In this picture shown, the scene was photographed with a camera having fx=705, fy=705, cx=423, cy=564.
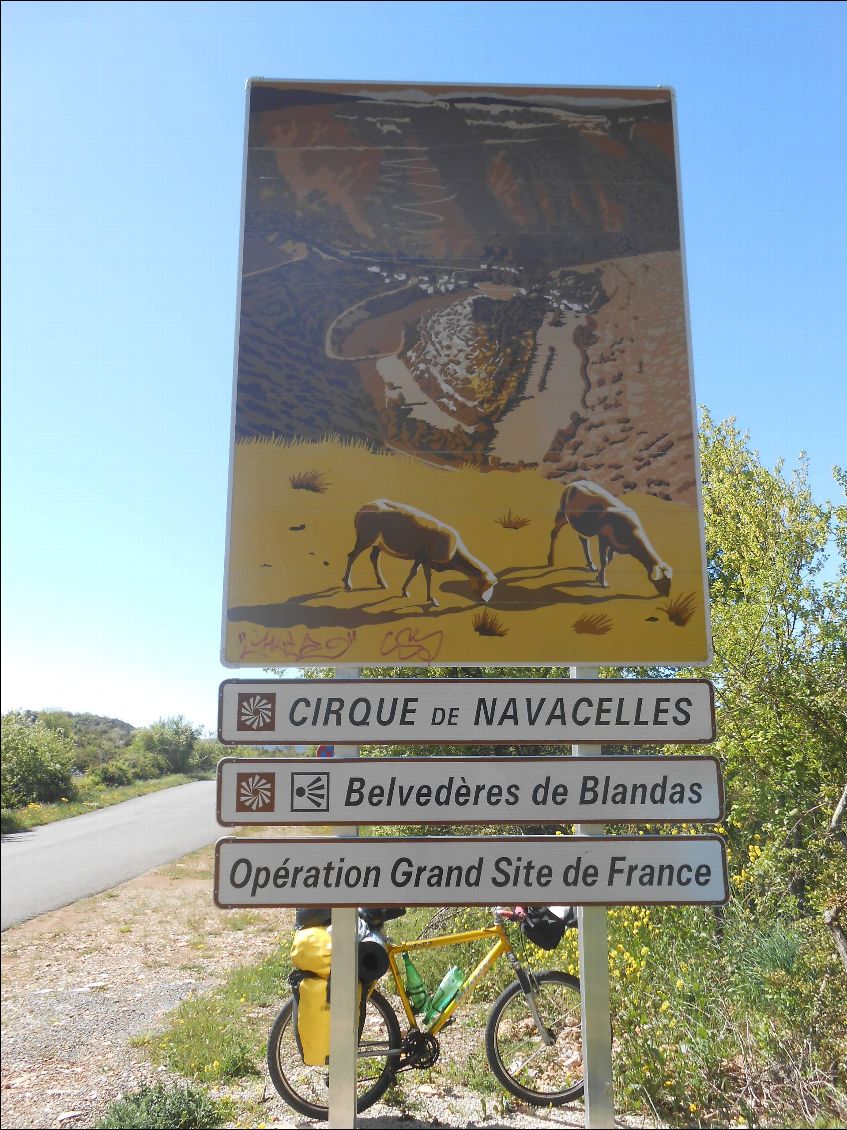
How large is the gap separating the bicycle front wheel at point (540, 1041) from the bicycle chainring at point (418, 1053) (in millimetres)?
317

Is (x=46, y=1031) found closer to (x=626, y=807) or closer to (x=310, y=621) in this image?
(x=310, y=621)

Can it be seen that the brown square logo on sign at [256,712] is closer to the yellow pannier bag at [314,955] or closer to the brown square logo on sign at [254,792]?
the brown square logo on sign at [254,792]

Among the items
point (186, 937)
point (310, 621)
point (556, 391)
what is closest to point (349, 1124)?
point (310, 621)

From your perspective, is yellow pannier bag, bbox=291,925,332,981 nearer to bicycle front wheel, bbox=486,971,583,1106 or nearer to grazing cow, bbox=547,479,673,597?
bicycle front wheel, bbox=486,971,583,1106

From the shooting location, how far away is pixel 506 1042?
3986 millimetres

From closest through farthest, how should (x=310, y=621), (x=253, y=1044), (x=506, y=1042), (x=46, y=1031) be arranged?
(x=310, y=621) < (x=506, y=1042) < (x=253, y=1044) < (x=46, y=1031)

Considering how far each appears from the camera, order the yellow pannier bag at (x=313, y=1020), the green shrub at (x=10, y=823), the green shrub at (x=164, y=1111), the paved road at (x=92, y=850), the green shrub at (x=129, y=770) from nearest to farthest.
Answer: the green shrub at (x=164, y=1111)
the yellow pannier bag at (x=313, y=1020)
the green shrub at (x=10, y=823)
the paved road at (x=92, y=850)
the green shrub at (x=129, y=770)

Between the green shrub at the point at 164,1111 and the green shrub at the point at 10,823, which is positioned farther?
the green shrub at the point at 10,823

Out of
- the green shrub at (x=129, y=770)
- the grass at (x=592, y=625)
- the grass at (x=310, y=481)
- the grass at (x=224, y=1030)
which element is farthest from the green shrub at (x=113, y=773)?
the grass at (x=592, y=625)

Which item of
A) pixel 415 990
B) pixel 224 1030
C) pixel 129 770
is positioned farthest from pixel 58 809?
pixel 129 770

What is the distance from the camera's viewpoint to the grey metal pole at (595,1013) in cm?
305

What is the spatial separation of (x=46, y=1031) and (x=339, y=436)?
4757 millimetres

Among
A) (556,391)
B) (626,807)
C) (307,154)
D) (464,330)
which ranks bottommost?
(626,807)

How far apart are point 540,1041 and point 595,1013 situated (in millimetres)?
1106
